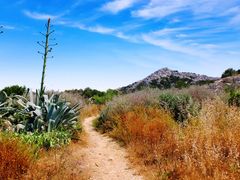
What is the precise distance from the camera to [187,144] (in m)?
7.77

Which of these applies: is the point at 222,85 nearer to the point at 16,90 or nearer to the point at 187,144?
the point at 16,90

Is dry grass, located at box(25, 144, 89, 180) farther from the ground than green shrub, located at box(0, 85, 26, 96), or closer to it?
closer to it

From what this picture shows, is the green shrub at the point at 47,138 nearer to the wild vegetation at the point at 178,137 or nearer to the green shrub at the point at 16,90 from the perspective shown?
the wild vegetation at the point at 178,137

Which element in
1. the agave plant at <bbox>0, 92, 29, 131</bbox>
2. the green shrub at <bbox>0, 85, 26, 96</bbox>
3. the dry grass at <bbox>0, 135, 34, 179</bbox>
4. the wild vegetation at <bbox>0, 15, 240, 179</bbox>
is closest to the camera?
the dry grass at <bbox>0, 135, 34, 179</bbox>

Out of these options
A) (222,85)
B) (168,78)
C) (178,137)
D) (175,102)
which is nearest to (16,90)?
(175,102)

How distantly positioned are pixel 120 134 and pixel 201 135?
3903 millimetres

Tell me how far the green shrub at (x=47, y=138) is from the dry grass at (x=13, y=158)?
1.27 metres

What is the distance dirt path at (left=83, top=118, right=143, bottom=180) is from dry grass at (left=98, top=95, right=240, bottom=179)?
1.03 ft

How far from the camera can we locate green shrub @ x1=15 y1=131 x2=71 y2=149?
797 centimetres

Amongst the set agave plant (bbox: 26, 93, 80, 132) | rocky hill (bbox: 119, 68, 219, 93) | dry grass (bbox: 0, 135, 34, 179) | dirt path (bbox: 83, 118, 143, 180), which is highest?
rocky hill (bbox: 119, 68, 219, 93)

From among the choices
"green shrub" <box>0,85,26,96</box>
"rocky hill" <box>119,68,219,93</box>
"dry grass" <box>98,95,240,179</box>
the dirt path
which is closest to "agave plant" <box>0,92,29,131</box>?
the dirt path

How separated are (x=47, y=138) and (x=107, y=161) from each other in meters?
1.53

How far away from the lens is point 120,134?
36.6ft

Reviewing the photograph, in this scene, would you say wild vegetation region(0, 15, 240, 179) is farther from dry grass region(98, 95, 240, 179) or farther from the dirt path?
the dirt path
